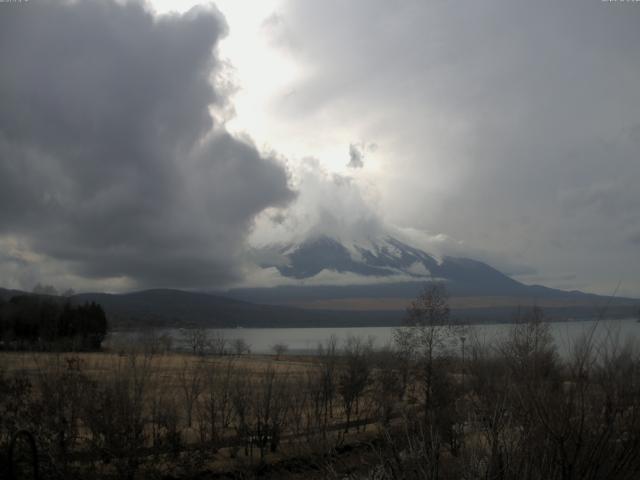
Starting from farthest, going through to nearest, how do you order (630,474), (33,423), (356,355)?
(356,355)
(33,423)
(630,474)

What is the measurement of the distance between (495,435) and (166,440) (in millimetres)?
21134

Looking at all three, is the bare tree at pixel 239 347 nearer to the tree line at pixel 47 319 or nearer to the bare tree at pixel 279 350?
the bare tree at pixel 279 350

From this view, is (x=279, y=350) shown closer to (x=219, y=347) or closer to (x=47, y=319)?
(x=219, y=347)

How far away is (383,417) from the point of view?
87.4 feet

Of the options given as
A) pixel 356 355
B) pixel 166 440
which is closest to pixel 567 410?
pixel 166 440

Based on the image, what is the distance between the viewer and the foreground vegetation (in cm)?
738

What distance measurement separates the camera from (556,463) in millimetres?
7121

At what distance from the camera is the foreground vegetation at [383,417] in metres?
7.38

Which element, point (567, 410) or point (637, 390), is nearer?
point (567, 410)

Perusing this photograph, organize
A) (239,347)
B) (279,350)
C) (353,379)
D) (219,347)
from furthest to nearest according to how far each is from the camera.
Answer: (279,350) < (239,347) < (219,347) < (353,379)

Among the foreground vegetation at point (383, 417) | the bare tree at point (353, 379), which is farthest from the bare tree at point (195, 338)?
the foreground vegetation at point (383, 417)

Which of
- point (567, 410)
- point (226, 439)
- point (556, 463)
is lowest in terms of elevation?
point (226, 439)

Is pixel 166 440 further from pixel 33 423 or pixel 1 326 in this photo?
pixel 1 326

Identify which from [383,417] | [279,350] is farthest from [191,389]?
[279,350]
